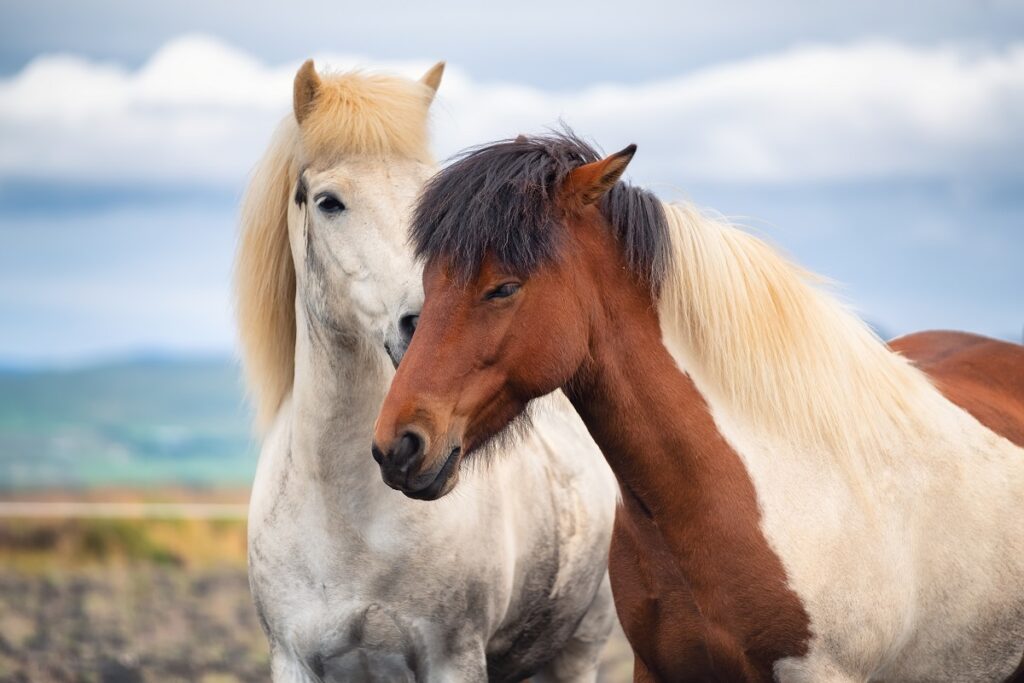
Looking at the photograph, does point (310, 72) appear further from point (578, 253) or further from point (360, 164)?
point (578, 253)

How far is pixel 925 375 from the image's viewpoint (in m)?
3.93

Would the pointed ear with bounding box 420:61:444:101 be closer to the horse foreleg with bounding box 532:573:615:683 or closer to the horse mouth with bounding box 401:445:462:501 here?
the horse mouth with bounding box 401:445:462:501

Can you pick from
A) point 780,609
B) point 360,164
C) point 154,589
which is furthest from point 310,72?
point 154,589

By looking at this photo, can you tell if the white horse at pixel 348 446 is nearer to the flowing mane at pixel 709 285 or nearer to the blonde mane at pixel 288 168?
the blonde mane at pixel 288 168

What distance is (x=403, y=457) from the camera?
2.86 metres

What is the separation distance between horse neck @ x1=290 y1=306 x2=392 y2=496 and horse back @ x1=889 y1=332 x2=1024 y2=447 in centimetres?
187

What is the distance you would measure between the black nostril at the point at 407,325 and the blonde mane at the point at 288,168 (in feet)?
1.98

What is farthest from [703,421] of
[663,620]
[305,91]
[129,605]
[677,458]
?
[129,605]

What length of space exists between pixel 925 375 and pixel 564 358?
5.01ft

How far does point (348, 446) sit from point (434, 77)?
1.41 meters

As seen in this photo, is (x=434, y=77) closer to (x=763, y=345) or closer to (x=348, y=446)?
(x=348, y=446)

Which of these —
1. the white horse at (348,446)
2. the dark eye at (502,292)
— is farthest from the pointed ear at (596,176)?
the white horse at (348,446)

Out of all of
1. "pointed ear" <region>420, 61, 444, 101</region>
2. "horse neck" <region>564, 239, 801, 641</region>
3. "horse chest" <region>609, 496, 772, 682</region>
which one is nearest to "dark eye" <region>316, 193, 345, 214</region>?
"pointed ear" <region>420, 61, 444, 101</region>

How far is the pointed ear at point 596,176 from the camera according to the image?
3.02 m
